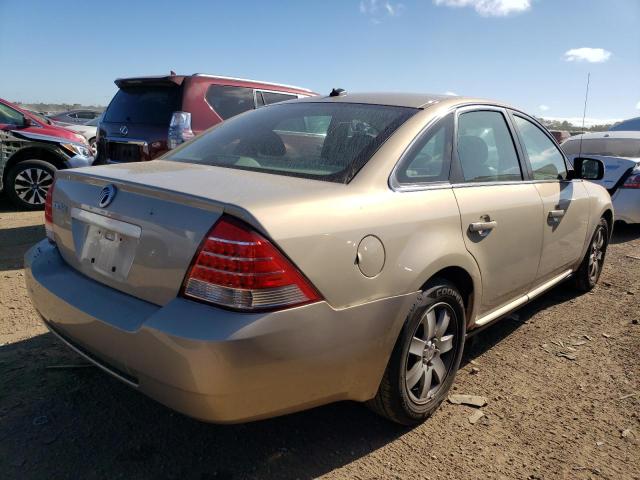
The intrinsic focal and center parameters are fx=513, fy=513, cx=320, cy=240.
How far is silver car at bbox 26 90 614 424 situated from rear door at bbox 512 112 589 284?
25 cm

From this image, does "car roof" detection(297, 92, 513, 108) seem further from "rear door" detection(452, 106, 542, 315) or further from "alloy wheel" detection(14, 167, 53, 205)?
"alloy wheel" detection(14, 167, 53, 205)

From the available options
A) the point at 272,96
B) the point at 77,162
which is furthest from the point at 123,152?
the point at 272,96

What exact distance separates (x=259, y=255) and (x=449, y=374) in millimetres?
1466

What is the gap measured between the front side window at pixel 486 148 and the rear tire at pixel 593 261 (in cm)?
165

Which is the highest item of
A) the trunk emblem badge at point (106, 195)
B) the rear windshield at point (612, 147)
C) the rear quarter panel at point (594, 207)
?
the rear windshield at point (612, 147)

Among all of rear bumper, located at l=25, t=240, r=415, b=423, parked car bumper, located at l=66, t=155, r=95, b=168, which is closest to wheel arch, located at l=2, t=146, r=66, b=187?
parked car bumper, located at l=66, t=155, r=95, b=168

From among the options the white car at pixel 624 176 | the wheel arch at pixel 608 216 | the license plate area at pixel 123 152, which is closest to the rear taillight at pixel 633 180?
the white car at pixel 624 176

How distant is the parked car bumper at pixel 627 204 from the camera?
6.78m

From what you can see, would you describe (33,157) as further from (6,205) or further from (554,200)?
(554,200)

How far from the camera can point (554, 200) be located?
11.5ft

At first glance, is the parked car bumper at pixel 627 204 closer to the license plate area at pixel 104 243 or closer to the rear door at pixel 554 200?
the rear door at pixel 554 200

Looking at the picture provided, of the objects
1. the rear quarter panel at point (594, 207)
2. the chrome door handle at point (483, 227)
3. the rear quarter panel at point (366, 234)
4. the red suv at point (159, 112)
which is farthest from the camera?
the red suv at point (159, 112)

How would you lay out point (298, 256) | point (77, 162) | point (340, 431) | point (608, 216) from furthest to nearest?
point (77, 162) < point (608, 216) < point (340, 431) < point (298, 256)

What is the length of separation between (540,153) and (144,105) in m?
4.18
